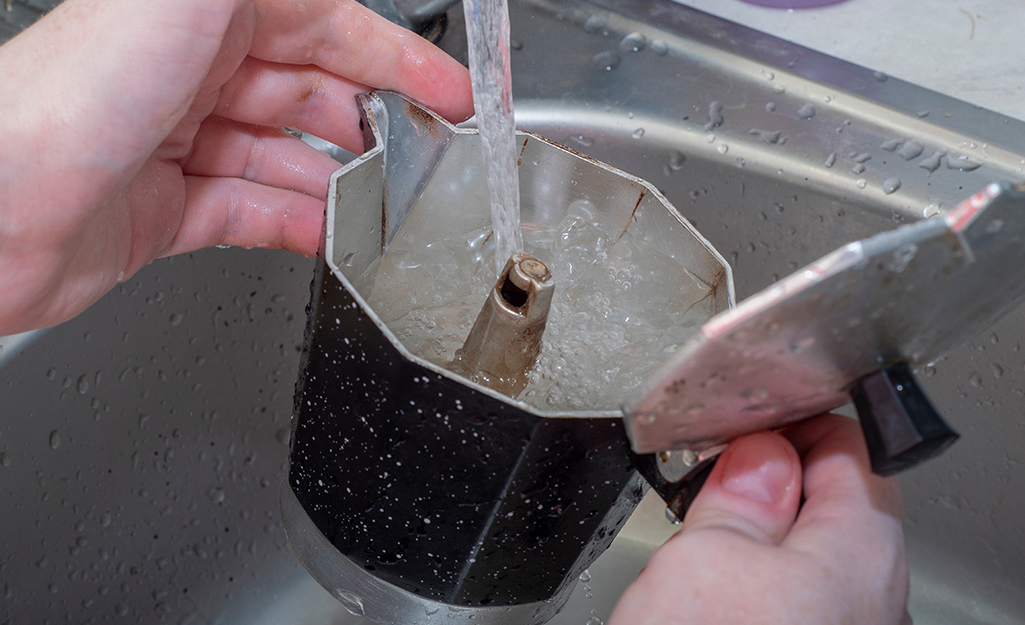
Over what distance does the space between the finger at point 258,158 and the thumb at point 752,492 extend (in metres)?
0.38

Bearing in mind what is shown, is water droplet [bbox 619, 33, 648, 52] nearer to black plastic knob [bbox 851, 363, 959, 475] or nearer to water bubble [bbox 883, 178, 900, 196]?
water bubble [bbox 883, 178, 900, 196]

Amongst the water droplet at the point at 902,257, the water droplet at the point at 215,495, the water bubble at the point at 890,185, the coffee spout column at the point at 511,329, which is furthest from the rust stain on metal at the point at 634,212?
the water droplet at the point at 215,495

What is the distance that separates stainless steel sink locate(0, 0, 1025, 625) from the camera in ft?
1.80

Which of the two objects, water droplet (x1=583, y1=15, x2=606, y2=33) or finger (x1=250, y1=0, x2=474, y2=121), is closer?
finger (x1=250, y1=0, x2=474, y2=121)

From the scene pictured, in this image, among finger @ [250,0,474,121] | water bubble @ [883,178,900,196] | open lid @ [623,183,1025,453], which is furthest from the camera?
water bubble @ [883,178,900,196]

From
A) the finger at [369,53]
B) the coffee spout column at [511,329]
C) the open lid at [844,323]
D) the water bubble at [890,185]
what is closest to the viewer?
the open lid at [844,323]

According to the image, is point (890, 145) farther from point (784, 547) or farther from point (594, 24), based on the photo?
point (784, 547)

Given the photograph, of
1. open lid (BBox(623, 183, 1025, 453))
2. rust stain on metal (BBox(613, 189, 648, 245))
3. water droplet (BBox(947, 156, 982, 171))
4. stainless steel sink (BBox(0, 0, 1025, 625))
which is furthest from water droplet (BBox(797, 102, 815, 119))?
open lid (BBox(623, 183, 1025, 453))

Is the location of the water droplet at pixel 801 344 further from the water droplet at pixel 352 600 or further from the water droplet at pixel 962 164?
the water droplet at pixel 962 164

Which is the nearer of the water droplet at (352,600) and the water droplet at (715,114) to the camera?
the water droplet at (352,600)

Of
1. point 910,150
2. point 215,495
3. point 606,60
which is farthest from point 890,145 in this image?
point 215,495

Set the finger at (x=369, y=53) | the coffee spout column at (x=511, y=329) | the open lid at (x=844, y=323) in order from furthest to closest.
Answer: the finger at (x=369, y=53) < the coffee spout column at (x=511, y=329) < the open lid at (x=844, y=323)

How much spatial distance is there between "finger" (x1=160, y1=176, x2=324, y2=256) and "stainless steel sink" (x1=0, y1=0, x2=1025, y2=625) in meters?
0.06

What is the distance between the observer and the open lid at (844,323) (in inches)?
7.4
